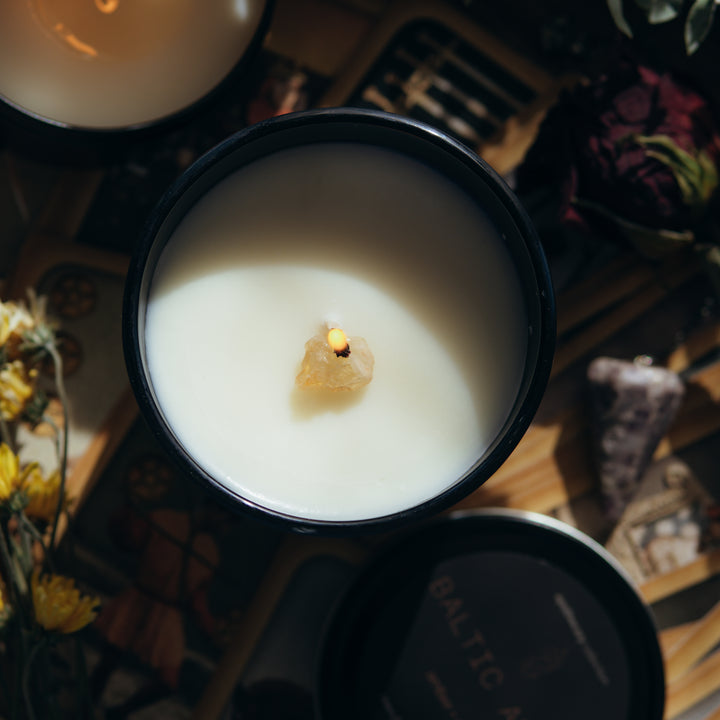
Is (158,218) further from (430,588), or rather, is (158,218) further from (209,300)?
(430,588)

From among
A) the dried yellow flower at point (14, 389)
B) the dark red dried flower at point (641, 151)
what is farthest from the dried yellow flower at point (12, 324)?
the dark red dried flower at point (641, 151)

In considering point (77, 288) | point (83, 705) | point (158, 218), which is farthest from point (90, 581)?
point (158, 218)

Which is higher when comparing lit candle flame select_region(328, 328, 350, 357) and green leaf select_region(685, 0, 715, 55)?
green leaf select_region(685, 0, 715, 55)

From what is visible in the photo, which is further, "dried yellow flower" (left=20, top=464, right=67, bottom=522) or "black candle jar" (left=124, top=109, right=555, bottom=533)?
"dried yellow flower" (left=20, top=464, right=67, bottom=522)

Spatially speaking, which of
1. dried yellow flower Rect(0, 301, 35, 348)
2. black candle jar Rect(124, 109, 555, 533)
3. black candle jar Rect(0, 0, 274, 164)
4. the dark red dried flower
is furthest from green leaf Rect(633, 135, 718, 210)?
dried yellow flower Rect(0, 301, 35, 348)

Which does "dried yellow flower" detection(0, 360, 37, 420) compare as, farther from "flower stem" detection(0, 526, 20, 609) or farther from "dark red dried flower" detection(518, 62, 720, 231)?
"dark red dried flower" detection(518, 62, 720, 231)
